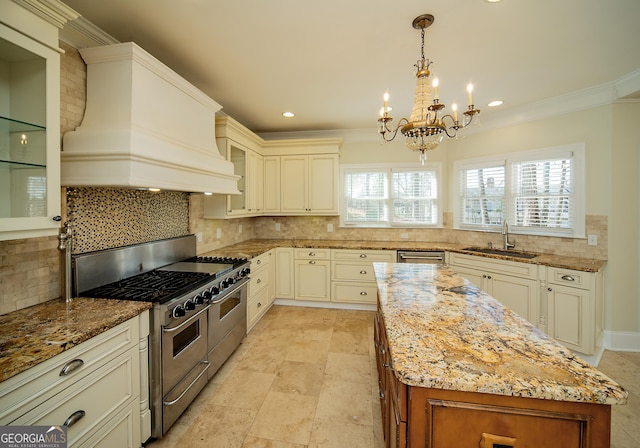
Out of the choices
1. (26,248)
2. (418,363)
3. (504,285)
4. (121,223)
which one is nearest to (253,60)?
(121,223)

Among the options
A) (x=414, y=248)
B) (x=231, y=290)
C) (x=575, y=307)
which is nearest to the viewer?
(x=231, y=290)

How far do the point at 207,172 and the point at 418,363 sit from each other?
2178 mm

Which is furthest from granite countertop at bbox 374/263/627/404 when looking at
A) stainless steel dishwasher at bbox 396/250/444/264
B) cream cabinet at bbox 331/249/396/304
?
cream cabinet at bbox 331/249/396/304

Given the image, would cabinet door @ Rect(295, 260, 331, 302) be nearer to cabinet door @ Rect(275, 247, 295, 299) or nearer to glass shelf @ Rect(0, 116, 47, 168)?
cabinet door @ Rect(275, 247, 295, 299)

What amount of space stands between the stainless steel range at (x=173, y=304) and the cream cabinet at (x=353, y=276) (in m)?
1.63

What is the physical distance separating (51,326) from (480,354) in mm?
1941

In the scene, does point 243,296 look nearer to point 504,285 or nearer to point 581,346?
point 504,285

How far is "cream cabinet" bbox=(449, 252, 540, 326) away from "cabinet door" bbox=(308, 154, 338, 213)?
2.01 metres

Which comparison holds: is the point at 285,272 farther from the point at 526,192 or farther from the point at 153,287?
the point at 526,192

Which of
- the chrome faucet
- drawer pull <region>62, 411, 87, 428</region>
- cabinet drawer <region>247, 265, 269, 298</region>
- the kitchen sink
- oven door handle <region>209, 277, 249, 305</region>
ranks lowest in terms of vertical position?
drawer pull <region>62, 411, 87, 428</region>

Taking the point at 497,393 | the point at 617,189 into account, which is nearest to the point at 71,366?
the point at 497,393

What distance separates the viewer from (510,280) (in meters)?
3.08

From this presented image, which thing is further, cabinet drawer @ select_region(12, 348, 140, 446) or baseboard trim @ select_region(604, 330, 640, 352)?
baseboard trim @ select_region(604, 330, 640, 352)

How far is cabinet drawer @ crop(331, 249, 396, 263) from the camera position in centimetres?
→ 379
